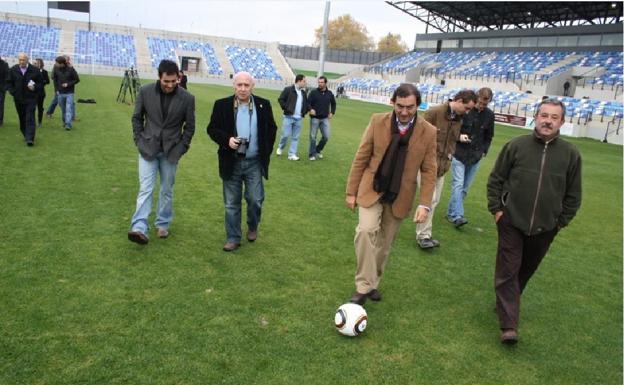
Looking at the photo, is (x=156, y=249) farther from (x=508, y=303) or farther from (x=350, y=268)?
(x=508, y=303)

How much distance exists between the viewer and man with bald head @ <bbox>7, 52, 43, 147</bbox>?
9.67 m

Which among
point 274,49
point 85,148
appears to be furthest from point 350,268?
point 274,49

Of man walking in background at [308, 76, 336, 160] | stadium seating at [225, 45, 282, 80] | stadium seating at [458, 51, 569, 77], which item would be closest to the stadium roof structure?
stadium seating at [458, 51, 569, 77]

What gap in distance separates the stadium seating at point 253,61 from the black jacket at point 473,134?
5166cm

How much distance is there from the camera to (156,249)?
5270mm

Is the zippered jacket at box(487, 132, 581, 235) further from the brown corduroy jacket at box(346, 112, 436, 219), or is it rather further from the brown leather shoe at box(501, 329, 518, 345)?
the brown leather shoe at box(501, 329, 518, 345)

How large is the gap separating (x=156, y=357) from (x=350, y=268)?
2467mm

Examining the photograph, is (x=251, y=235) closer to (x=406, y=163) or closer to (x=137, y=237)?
(x=137, y=237)

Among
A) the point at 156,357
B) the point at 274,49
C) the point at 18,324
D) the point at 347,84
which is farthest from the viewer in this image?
the point at 274,49

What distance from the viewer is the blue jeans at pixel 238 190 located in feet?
17.1

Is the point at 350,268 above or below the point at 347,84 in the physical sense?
below

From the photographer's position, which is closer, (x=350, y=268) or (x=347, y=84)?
(x=350, y=268)

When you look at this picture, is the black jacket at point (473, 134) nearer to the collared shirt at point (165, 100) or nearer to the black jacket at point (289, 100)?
the collared shirt at point (165, 100)

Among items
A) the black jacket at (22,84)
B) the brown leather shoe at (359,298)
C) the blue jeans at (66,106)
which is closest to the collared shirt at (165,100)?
the brown leather shoe at (359,298)
